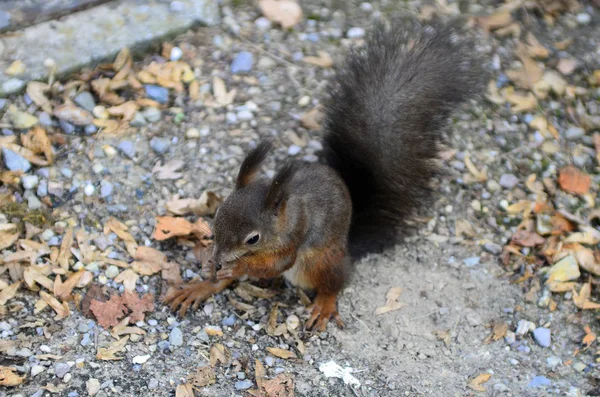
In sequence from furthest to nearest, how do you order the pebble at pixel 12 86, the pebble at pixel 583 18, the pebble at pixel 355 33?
the pebble at pixel 583 18
the pebble at pixel 355 33
the pebble at pixel 12 86

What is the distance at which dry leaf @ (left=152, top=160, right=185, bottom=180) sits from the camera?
10.7 feet

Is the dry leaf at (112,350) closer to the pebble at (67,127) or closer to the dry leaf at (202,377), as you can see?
the dry leaf at (202,377)

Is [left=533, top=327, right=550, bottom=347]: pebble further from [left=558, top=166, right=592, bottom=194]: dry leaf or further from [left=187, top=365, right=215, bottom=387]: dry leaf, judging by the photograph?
[left=187, top=365, right=215, bottom=387]: dry leaf

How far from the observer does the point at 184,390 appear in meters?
2.59

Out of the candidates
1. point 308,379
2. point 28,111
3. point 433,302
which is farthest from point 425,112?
point 28,111

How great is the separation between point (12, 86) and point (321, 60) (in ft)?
4.59

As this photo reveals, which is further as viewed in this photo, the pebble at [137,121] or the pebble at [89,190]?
the pebble at [137,121]

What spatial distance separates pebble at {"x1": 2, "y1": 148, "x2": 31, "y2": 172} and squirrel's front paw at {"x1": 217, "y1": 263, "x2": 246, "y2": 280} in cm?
92

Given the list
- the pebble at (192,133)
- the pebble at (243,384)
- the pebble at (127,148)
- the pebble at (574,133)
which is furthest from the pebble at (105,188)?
the pebble at (574,133)

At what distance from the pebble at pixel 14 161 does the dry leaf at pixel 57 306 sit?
58 cm

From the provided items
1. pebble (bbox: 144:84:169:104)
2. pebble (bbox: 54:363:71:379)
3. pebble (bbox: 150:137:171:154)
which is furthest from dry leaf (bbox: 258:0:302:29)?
pebble (bbox: 54:363:71:379)

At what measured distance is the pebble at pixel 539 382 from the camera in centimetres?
281

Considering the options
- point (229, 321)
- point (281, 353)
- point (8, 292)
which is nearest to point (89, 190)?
point (8, 292)

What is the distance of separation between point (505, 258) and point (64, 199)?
1.80m
